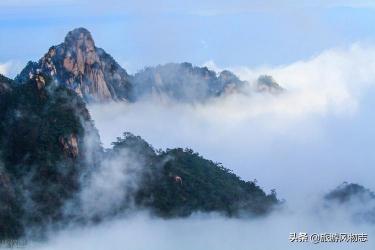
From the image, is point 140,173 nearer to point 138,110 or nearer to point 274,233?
point 274,233

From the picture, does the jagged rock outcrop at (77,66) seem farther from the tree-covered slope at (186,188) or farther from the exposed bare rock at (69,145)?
the exposed bare rock at (69,145)

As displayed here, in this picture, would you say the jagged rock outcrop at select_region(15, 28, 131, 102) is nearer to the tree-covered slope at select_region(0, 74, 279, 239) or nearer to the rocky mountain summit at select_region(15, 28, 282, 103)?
the rocky mountain summit at select_region(15, 28, 282, 103)

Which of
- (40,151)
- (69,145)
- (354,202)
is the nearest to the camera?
(40,151)

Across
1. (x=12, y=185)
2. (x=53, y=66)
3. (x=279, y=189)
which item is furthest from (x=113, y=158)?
(x=279, y=189)

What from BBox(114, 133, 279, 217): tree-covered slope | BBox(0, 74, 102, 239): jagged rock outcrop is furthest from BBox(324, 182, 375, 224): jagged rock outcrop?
BBox(0, 74, 102, 239): jagged rock outcrop

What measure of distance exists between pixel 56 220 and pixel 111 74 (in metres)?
78.4

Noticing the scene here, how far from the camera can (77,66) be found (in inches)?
5886

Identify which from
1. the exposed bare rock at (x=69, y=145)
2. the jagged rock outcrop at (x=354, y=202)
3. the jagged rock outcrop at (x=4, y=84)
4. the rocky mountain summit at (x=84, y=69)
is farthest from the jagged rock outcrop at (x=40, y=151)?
the rocky mountain summit at (x=84, y=69)

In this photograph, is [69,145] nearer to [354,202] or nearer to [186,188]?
[186,188]

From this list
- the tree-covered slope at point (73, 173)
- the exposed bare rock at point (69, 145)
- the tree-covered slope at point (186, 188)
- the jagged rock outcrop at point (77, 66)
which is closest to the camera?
the tree-covered slope at point (73, 173)

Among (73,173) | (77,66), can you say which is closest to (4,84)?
(73,173)

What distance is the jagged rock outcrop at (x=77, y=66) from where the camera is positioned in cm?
14800

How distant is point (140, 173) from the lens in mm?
100250

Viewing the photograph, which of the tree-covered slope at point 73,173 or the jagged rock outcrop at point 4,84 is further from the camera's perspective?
the jagged rock outcrop at point 4,84
